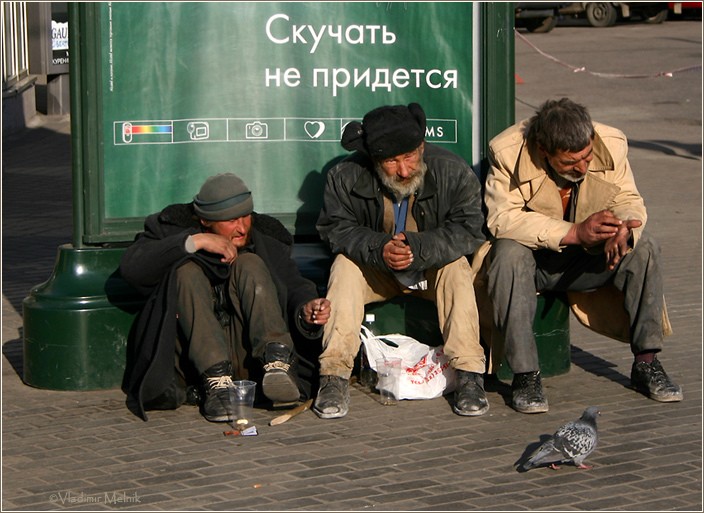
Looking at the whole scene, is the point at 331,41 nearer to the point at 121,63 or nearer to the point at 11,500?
the point at 121,63

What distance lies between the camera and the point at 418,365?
5.42 metres

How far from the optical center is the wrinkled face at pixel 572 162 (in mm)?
5223

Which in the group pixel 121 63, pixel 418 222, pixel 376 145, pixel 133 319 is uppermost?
pixel 121 63

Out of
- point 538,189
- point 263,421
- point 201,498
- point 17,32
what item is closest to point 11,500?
point 201,498

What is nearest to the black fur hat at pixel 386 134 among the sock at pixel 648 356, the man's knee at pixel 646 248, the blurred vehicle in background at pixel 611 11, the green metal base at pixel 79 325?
the man's knee at pixel 646 248

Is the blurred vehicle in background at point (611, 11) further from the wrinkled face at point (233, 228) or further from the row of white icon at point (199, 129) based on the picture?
the wrinkled face at point (233, 228)

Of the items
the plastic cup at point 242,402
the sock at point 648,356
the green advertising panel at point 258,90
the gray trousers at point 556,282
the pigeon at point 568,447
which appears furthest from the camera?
the green advertising panel at point 258,90

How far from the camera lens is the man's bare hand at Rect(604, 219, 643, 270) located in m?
5.16

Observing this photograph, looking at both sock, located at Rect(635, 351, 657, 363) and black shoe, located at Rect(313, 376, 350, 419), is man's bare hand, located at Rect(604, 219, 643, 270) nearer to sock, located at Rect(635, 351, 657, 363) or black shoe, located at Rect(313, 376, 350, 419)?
sock, located at Rect(635, 351, 657, 363)

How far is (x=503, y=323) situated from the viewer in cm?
533

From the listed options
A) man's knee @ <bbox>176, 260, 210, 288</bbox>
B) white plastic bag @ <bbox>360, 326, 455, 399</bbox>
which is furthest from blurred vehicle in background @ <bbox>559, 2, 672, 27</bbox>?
man's knee @ <bbox>176, 260, 210, 288</bbox>

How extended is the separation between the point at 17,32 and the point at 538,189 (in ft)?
41.3

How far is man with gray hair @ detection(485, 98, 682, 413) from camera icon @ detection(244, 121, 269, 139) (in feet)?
3.66

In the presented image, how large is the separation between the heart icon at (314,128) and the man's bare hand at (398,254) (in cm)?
93
